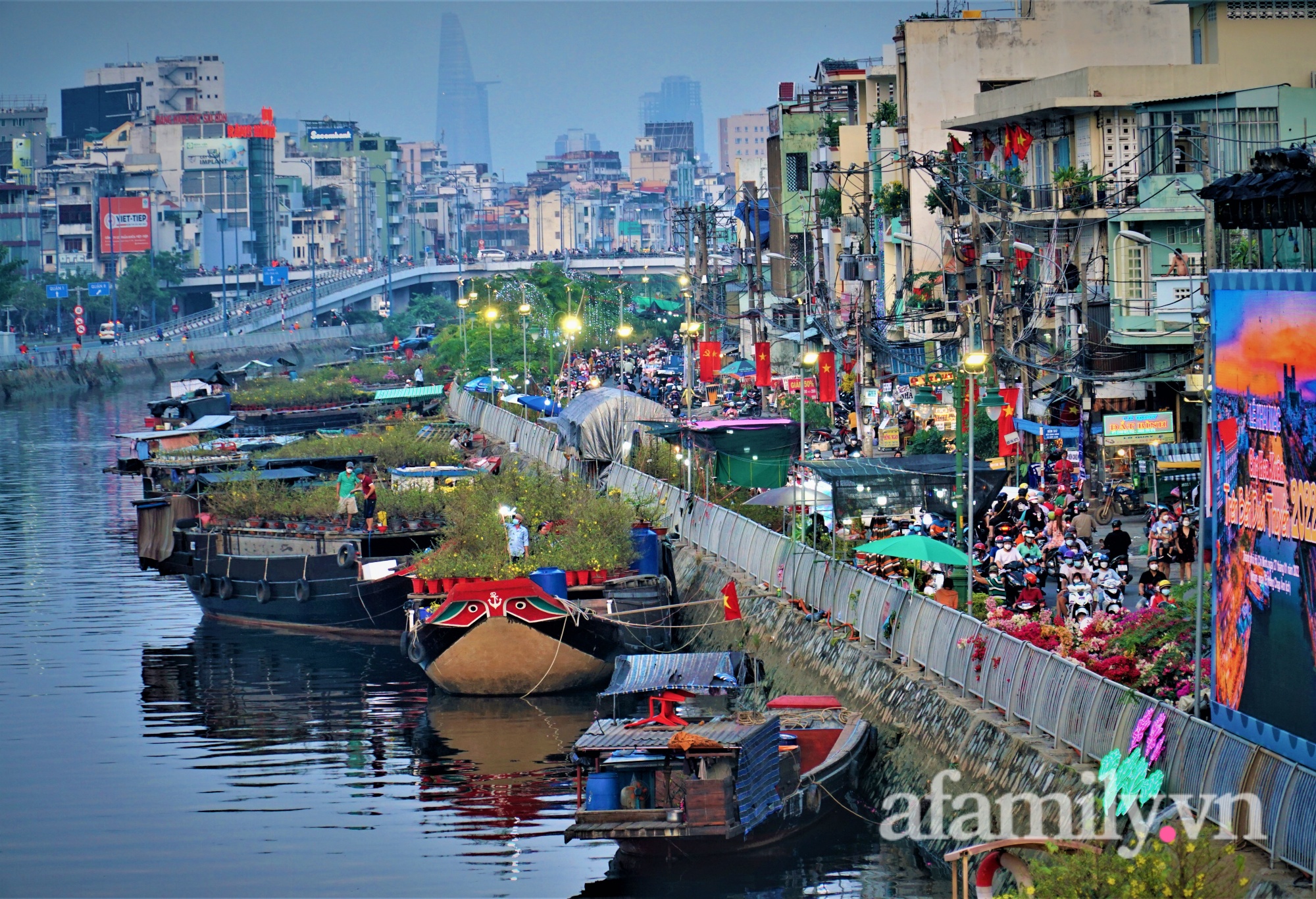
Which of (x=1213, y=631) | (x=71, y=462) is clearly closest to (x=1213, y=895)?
(x=1213, y=631)

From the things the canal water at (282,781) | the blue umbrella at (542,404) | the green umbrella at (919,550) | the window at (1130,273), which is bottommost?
the canal water at (282,781)

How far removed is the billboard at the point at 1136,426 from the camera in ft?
130

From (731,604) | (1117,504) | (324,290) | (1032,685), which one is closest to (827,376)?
(1117,504)

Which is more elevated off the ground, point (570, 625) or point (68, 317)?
point (68, 317)

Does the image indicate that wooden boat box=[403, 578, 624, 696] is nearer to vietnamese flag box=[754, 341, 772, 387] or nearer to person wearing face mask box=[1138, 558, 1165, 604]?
person wearing face mask box=[1138, 558, 1165, 604]

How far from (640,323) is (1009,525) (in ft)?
378

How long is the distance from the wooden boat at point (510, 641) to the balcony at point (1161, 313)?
569 inches

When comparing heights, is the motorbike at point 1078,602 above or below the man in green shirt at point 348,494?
below

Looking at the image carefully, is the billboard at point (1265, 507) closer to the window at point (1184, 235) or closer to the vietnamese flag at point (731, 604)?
the vietnamese flag at point (731, 604)

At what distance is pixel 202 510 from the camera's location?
2030 inches

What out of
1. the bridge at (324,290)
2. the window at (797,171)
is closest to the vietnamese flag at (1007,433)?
the window at (797,171)

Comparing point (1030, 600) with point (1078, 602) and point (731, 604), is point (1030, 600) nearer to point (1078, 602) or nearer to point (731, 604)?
point (1078, 602)

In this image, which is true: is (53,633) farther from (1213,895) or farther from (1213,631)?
(1213,895)

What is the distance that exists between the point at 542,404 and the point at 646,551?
30.0 metres
